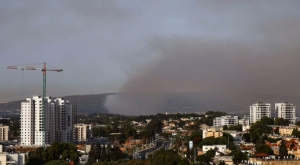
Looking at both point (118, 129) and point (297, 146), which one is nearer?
point (297, 146)

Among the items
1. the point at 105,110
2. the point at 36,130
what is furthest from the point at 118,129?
the point at 105,110

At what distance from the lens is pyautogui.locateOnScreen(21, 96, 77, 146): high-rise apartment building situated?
4197cm

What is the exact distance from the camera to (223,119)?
5562cm

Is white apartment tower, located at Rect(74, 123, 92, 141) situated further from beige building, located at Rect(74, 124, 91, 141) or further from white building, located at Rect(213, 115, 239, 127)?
white building, located at Rect(213, 115, 239, 127)

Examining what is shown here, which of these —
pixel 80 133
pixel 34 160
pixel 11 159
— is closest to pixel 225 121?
pixel 80 133

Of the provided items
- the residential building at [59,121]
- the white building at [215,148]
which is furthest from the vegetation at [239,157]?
the residential building at [59,121]

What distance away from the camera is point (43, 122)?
42656mm

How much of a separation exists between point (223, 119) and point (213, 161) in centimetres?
2986

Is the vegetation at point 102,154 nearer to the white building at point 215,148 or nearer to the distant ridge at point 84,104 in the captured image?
the white building at point 215,148

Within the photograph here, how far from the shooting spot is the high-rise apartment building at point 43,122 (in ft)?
138

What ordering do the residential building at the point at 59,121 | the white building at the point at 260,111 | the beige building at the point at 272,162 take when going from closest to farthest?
the beige building at the point at 272,162, the residential building at the point at 59,121, the white building at the point at 260,111

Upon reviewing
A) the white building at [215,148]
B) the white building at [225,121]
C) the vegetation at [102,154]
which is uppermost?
the white building at [225,121]

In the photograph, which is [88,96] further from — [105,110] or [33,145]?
[33,145]

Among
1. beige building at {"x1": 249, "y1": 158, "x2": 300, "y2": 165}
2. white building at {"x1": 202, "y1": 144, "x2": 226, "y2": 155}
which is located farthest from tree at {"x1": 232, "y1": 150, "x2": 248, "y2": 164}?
white building at {"x1": 202, "y1": 144, "x2": 226, "y2": 155}
